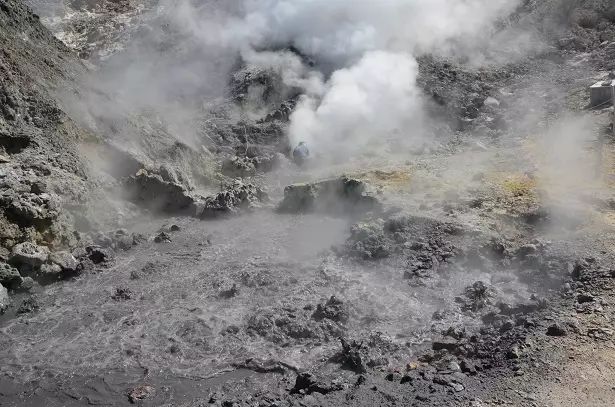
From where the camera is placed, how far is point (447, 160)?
12734mm

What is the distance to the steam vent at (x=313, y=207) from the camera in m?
6.54

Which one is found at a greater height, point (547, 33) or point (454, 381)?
point (547, 33)

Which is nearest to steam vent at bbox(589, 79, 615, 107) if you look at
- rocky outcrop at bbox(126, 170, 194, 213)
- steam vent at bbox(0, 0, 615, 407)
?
steam vent at bbox(0, 0, 615, 407)

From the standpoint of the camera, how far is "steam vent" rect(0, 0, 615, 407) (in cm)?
654

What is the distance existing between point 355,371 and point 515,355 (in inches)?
72.5

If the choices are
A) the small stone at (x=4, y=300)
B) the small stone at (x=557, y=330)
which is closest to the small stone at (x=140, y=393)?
the small stone at (x=4, y=300)

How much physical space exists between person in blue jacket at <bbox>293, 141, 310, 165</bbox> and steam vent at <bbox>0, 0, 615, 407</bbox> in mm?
50

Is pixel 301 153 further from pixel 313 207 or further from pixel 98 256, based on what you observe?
pixel 98 256

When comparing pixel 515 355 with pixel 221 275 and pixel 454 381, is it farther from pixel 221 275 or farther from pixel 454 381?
pixel 221 275

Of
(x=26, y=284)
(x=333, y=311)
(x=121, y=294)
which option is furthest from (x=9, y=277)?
(x=333, y=311)

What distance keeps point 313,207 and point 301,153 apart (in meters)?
2.71

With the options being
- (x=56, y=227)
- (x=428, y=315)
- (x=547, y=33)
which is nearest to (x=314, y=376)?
(x=428, y=315)

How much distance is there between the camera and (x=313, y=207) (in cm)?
1139

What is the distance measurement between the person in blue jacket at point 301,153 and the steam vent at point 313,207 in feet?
0.16
